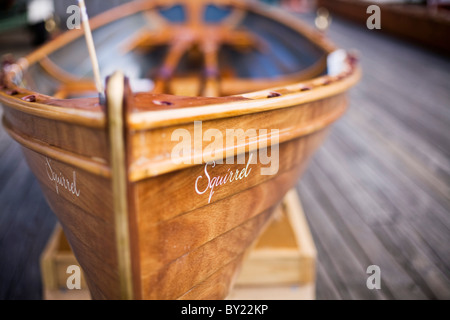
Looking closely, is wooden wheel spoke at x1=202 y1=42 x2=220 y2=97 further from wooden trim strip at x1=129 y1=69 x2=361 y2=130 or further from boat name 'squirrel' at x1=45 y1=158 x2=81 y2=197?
boat name 'squirrel' at x1=45 y1=158 x2=81 y2=197

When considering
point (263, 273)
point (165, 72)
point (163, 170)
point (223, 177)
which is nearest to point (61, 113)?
point (163, 170)

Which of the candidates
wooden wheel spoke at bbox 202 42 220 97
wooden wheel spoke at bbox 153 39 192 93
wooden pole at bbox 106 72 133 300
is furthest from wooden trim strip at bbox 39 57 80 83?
wooden pole at bbox 106 72 133 300

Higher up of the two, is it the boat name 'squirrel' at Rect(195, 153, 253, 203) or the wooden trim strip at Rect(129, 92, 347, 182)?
the wooden trim strip at Rect(129, 92, 347, 182)

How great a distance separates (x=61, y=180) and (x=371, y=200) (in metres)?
1.48

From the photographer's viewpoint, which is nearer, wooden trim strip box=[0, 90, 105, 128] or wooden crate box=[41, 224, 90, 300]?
wooden trim strip box=[0, 90, 105, 128]

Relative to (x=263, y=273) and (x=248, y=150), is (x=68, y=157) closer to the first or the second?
(x=248, y=150)

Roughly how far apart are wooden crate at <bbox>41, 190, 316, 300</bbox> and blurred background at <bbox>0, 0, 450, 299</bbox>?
0.11 m

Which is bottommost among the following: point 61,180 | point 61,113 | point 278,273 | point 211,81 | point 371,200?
point 278,273

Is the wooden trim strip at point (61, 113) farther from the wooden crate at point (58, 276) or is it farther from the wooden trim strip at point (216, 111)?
the wooden crate at point (58, 276)

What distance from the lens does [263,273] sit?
116 centimetres

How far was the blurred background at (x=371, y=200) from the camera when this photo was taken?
1269mm

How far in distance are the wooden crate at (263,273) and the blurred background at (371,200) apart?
0.35 ft

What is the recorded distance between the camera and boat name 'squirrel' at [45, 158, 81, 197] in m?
0.73
